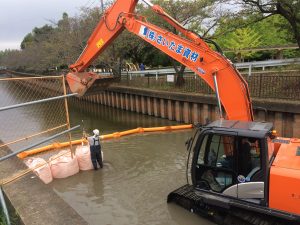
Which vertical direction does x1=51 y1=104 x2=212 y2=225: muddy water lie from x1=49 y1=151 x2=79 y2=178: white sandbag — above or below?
below

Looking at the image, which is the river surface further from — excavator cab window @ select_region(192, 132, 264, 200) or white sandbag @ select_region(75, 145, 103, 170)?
excavator cab window @ select_region(192, 132, 264, 200)

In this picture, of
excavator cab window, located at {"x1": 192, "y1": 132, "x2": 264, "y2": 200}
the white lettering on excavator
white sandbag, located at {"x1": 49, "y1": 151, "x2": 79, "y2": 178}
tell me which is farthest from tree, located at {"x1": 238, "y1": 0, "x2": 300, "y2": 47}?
white sandbag, located at {"x1": 49, "y1": 151, "x2": 79, "y2": 178}

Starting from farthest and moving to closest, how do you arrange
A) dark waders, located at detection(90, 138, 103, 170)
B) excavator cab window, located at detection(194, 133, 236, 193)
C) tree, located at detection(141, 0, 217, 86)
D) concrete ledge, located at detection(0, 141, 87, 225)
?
1. tree, located at detection(141, 0, 217, 86)
2. dark waders, located at detection(90, 138, 103, 170)
3. excavator cab window, located at detection(194, 133, 236, 193)
4. concrete ledge, located at detection(0, 141, 87, 225)

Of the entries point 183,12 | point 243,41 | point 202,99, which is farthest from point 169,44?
point 243,41

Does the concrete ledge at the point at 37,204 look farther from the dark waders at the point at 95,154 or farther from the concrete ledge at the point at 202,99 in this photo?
the concrete ledge at the point at 202,99

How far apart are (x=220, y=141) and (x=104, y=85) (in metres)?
7.74

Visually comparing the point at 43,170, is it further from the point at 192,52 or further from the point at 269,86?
the point at 269,86

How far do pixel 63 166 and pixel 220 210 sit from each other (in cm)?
444

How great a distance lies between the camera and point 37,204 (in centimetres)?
435

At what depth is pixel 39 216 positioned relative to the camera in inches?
159

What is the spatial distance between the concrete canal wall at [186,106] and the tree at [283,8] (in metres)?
3.11

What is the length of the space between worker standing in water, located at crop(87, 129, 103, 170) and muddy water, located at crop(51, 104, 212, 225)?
0.28m

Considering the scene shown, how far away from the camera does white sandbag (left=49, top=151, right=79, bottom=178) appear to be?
846 cm

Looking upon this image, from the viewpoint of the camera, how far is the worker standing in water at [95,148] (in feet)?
28.6
